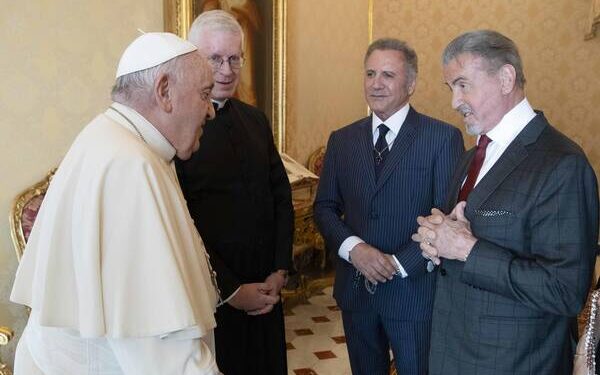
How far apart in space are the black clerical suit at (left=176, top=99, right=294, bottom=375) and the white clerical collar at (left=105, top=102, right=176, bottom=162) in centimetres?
74

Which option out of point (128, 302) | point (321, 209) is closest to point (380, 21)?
point (321, 209)

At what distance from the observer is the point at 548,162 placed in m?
1.68

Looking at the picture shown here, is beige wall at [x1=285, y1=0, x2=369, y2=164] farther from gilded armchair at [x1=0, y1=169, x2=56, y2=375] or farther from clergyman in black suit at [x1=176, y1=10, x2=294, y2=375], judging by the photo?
clergyman in black suit at [x1=176, y1=10, x2=294, y2=375]

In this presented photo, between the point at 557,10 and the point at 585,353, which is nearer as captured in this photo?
the point at 585,353

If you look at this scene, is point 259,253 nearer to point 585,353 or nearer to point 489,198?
point 489,198

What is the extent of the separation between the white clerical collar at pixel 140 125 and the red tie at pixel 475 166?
39.8 inches

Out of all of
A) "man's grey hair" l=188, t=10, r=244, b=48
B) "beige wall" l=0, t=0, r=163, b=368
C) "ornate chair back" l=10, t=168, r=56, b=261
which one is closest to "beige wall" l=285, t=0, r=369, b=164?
"beige wall" l=0, t=0, r=163, b=368

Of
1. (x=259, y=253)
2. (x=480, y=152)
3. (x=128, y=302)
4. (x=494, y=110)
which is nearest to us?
(x=128, y=302)

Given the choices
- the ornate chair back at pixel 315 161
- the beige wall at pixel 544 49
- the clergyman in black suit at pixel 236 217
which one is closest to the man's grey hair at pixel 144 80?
the clergyman in black suit at pixel 236 217

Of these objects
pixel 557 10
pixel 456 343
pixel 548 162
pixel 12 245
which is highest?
pixel 557 10

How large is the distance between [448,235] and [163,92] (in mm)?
953

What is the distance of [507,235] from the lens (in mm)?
1726

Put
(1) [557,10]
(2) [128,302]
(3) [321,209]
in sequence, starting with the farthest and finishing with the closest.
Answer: (1) [557,10], (3) [321,209], (2) [128,302]

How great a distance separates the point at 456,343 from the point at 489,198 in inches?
18.9
